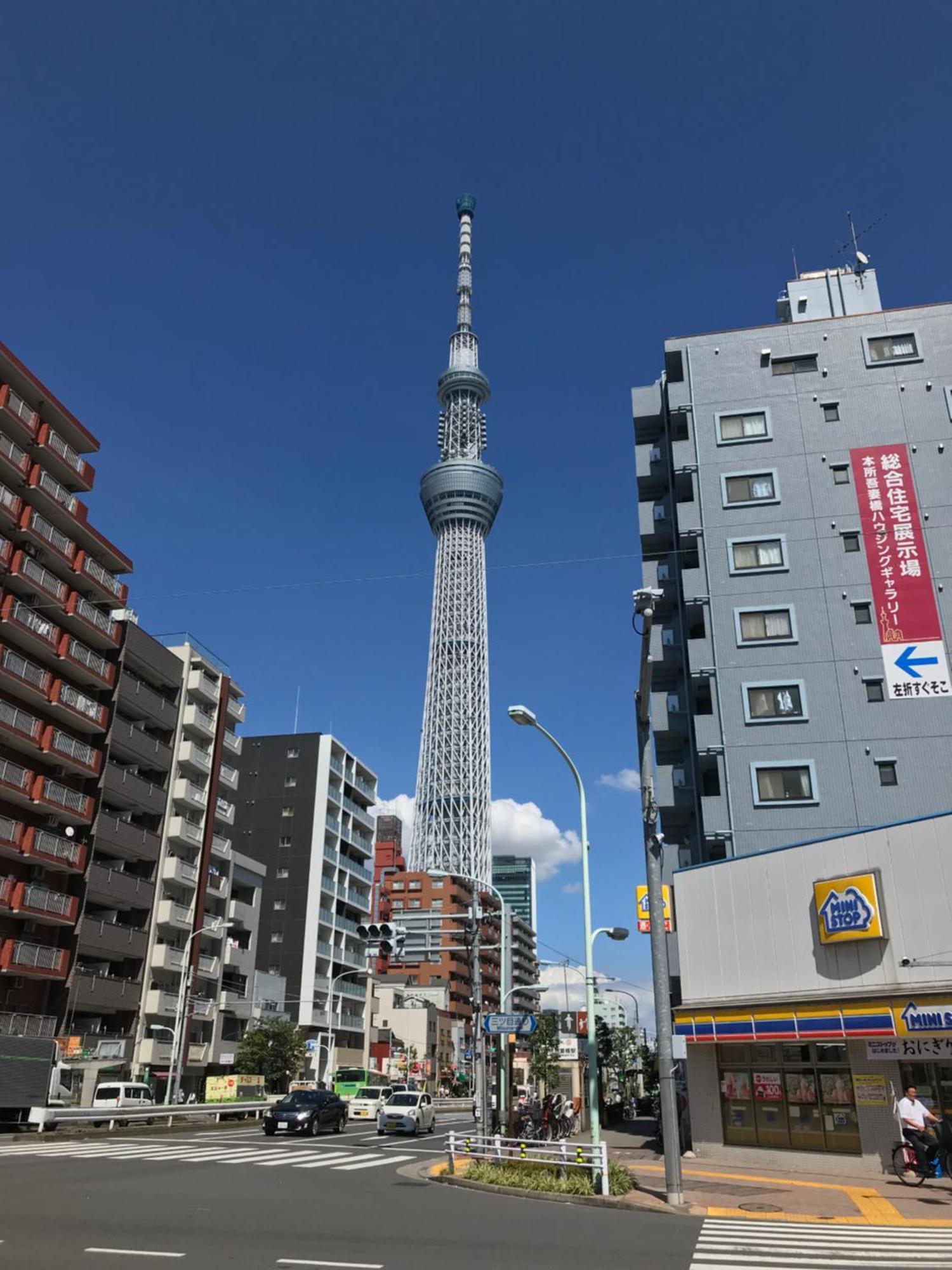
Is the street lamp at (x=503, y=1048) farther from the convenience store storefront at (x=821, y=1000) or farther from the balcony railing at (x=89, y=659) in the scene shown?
the balcony railing at (x=89, y=659)

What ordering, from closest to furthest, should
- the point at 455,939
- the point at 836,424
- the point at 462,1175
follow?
the point at 462,1175 < the point at 836,424 < the point at 455,939

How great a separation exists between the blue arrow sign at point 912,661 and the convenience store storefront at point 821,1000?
1620 cm

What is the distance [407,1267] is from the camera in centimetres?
941

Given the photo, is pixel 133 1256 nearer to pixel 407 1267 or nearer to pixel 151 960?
pixel 407 1267

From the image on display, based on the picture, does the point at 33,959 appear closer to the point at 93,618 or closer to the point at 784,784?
the point at 93,618

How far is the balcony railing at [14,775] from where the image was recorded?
129 feet

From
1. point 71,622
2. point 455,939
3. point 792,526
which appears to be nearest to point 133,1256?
point 792,526

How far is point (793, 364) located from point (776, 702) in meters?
16.7

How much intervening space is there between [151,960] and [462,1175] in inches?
1422

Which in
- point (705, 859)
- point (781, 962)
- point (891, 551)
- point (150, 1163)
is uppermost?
point (891, 551)

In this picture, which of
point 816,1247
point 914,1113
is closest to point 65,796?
point 914,1113

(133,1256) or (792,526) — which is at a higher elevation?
(792,526)

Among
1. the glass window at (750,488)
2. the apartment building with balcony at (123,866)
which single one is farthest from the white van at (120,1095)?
the glass window at (750,488)

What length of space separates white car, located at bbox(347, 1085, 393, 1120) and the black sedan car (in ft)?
32.6
